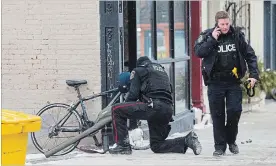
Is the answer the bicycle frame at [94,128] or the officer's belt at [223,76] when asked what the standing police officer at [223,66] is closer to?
the officer's belt at [223,76]

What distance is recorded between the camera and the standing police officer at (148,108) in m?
9.63

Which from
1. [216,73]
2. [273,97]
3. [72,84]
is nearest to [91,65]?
[72,84]

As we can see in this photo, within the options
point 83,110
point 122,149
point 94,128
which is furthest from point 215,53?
point 83,110

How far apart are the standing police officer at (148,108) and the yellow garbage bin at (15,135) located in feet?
9.25

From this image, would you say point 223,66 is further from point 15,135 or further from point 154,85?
point 15,135

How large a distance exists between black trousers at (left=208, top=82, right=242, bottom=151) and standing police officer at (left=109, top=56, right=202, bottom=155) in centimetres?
34

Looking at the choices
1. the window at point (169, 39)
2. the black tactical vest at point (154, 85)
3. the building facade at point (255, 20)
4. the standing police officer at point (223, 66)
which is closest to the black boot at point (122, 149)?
the black tactical vest at point (154, 85)

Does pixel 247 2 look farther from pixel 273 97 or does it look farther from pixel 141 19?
pixel 141 19

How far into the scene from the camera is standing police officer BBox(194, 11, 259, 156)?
9.23 m

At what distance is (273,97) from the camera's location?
22.0 meters

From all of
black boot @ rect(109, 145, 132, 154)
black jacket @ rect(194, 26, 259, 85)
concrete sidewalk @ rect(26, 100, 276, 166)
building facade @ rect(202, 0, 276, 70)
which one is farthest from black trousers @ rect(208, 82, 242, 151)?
building facade @ rect(202, 0, 276, 70)

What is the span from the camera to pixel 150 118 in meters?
9.70

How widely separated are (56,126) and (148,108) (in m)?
1.79

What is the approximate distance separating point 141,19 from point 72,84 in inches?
72.0
